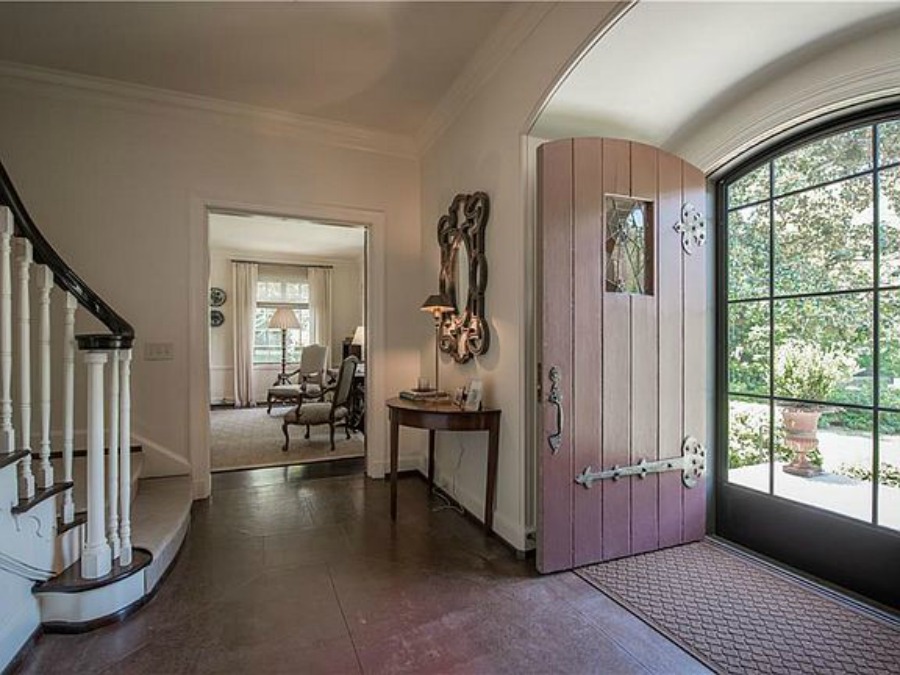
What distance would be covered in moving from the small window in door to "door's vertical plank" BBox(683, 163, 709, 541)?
0.27m

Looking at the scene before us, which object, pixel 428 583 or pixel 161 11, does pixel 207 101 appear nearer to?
pixel 161 11

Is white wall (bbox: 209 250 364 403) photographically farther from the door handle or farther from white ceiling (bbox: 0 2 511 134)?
the door handle

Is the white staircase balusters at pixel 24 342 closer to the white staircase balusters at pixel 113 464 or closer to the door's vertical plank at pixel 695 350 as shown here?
the white staircase balusters at pixel 113 464

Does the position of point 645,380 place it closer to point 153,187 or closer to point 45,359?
point 45,359

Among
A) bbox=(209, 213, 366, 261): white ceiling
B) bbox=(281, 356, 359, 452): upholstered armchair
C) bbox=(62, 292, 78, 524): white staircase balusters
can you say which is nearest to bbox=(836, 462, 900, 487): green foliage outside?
bbox=(62, 292, 78, 524): white staircase balusters

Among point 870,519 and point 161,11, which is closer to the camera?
point 870,519

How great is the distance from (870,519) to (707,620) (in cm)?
94

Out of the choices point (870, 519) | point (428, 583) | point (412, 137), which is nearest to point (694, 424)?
point (870, 519)

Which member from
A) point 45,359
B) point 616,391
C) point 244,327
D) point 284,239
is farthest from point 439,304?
point 244,327

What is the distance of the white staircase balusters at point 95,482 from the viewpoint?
1874 mm

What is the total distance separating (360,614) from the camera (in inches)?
76.3

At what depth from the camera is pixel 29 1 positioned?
2.33 m

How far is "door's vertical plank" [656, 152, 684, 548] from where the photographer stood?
2.51m

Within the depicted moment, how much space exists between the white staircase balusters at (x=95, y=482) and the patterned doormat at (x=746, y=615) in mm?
2146
